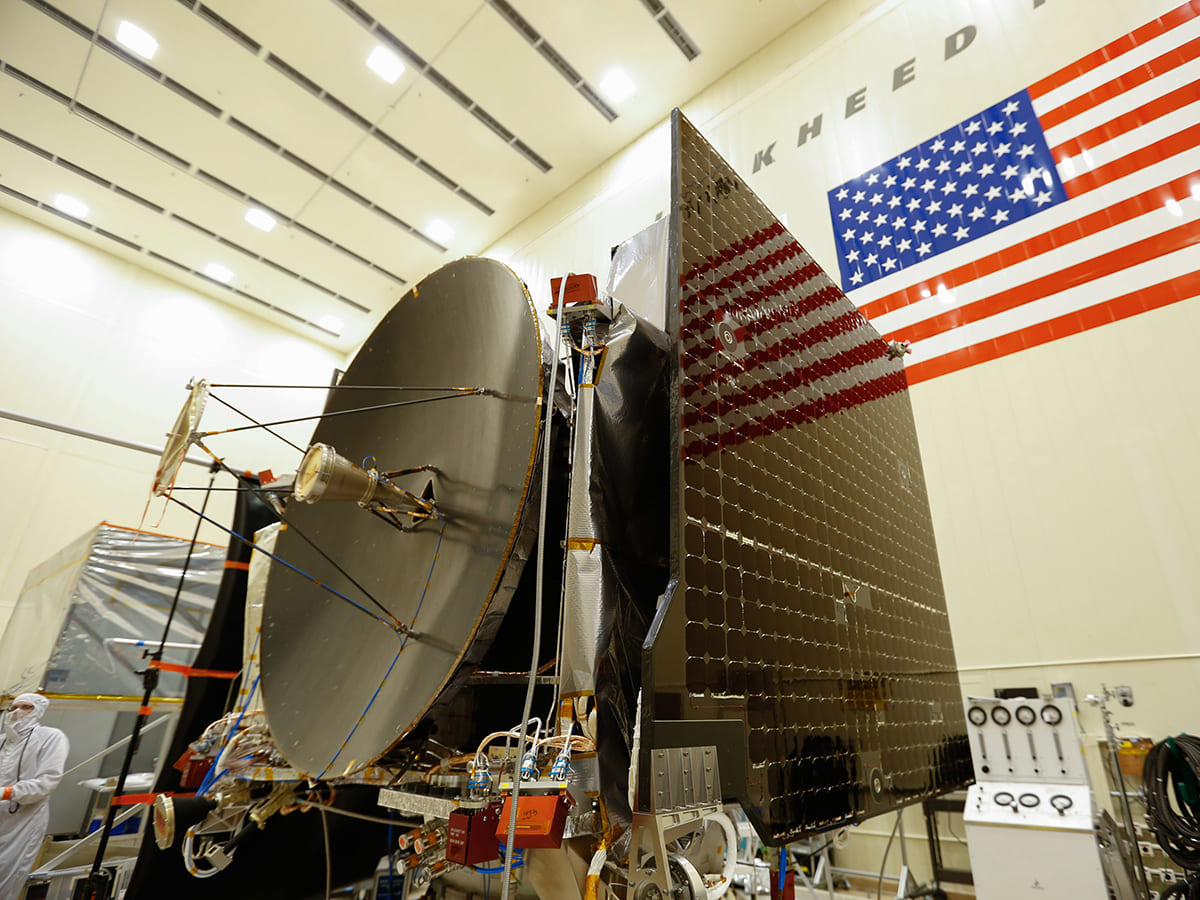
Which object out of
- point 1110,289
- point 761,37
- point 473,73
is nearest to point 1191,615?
point 1110,289

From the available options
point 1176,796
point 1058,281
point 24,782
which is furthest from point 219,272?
point 1176,796

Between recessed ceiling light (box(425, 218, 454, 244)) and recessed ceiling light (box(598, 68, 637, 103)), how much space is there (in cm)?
266

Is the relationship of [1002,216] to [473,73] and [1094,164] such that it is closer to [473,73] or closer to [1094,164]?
[1094,164]

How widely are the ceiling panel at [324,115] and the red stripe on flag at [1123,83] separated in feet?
9.30

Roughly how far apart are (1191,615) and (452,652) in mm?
3379

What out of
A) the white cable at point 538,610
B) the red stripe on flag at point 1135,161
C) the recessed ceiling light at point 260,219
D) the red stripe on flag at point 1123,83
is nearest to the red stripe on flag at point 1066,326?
the red stripe on flag at point 1135,161

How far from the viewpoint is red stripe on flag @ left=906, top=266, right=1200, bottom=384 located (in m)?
3.37

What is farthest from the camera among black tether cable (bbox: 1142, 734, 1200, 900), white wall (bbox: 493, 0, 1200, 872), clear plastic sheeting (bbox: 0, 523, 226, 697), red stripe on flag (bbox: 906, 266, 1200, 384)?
clear plastic sheeting (bbox: 0, 523, 226, 697)

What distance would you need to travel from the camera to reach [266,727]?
82.4 inches

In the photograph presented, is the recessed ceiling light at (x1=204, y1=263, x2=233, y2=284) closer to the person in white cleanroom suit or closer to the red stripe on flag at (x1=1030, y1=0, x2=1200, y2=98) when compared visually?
the person in white cleanroom suit

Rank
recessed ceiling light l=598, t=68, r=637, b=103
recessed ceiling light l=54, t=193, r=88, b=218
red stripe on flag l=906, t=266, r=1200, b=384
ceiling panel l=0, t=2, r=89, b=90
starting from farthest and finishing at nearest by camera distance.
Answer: recessed ceiling light l=54, t=193, r=88, b=218 < recessed ceiling light l=598, t=68, r=637, b=103 < ceiling panel l=0, t=2, r=89, b=90 < red stripe on flag l=906, t=266, r=1200, b=384

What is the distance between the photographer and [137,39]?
621cm

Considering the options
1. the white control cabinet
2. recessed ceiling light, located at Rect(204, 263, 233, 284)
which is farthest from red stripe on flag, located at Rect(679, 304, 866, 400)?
recessed ceiling light, located at Rect(204, 263, 233, 284)

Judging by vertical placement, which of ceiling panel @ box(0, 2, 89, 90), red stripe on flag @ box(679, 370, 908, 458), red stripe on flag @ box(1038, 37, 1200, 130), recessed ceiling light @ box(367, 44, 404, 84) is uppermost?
recessed ceiling light @ box(367, 44, 404, 84)
